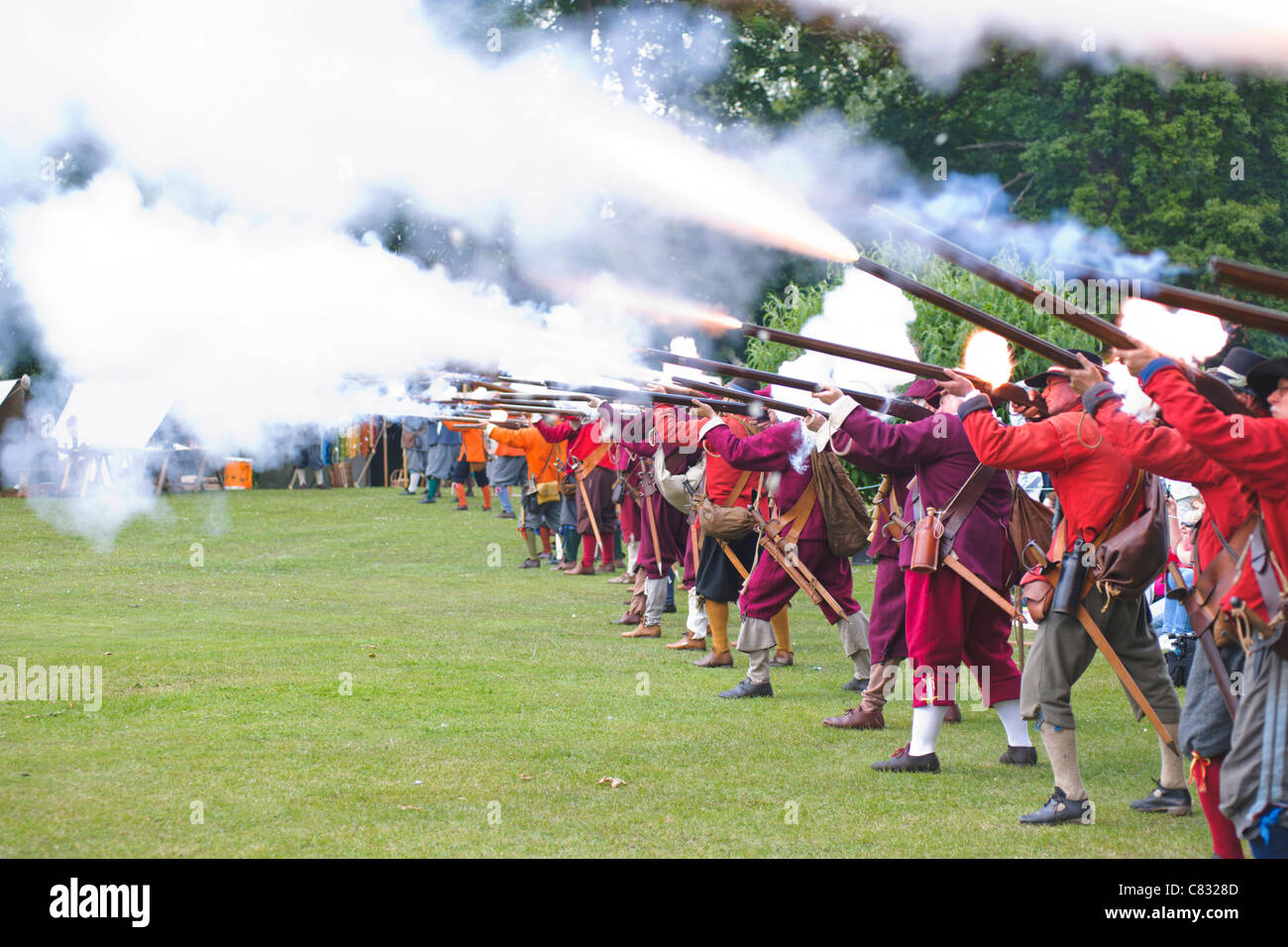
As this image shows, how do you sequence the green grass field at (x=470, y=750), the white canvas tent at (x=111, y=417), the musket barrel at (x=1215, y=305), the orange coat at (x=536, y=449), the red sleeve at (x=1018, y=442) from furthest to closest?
the white canvas tent at (x=111, y=417)
the orange coat at (x=536, y=449)
the red sleeve at (x=1018, y=442)
the green grass field at (x=470, y=750)
the musket barrel at (x=1215, y=305)

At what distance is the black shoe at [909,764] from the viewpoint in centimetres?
717

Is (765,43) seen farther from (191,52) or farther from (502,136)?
Result: (191,52)

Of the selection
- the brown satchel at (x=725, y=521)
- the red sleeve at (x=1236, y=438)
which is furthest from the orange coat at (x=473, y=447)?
the red sleeve at (x=1236, y=438)

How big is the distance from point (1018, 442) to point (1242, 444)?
1661 mm

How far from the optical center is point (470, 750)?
7.37 m

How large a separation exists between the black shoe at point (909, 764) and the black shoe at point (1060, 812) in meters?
0.98

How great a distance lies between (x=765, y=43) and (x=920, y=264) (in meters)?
7.57

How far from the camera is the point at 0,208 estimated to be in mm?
11789

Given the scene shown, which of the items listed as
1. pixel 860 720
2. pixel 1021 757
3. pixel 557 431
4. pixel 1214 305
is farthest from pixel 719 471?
pixel 1214 305

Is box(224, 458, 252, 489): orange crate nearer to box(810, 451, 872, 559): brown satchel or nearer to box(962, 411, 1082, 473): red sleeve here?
box(810, 451, 872, 559): brown satchel

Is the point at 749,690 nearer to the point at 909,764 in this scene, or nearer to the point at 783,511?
the point at 783,511

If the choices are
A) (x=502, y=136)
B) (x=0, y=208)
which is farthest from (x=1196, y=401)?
(x=0, y=208)

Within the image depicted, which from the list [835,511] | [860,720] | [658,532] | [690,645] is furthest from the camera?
[658,532]

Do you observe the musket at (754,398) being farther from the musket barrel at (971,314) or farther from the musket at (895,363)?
the musket barrel at (971,314)
